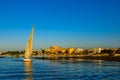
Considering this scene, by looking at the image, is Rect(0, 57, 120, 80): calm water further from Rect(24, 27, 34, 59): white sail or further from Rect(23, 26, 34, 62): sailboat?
Rect(24, 27, 34, 59): white sail

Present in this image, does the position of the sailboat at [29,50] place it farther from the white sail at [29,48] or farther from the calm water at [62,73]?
the calm water at [62,73]

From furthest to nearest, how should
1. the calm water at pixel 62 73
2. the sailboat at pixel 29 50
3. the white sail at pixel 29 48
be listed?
the white sail at pixel 29 48, the sailboat at pixel 29 50, the calm water at pixel 62 73

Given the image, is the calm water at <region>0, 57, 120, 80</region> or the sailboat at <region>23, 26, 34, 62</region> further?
the sailboat at <region>23, 26, 34, 62</region>

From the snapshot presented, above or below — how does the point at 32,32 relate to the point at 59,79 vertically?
above

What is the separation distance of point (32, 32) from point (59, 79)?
72954mm

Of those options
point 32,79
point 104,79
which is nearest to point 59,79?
point 32,79

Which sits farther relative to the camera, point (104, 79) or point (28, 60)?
point (28, 60)

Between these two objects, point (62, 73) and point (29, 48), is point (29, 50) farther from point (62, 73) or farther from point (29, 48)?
point (62, 73)

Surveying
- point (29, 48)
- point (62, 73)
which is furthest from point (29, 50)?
point (62, 73)

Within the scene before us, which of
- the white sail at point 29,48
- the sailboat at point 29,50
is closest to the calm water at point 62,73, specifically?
the sailboat at point 29,50

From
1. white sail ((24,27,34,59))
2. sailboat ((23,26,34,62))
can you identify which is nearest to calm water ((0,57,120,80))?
sailboat ((23,26,34,62))

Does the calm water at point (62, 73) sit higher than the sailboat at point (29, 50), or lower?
lower

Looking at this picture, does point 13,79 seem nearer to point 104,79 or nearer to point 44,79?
point 44,79

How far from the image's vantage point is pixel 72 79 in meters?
45.4
